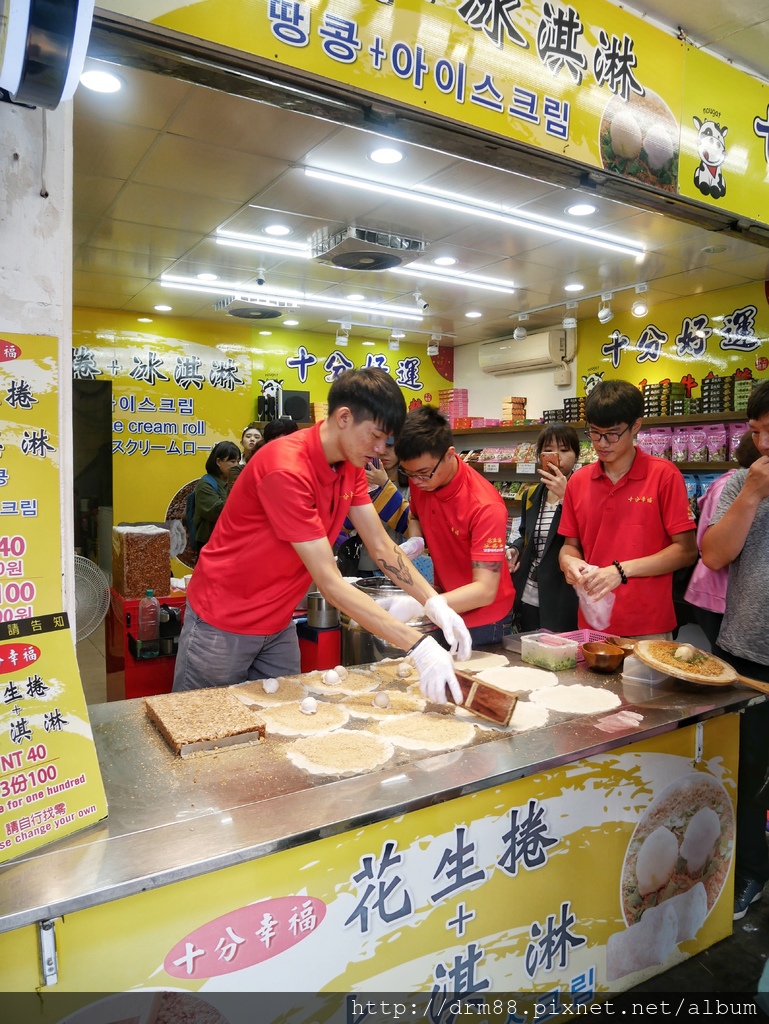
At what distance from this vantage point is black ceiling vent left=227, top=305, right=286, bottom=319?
645 cm

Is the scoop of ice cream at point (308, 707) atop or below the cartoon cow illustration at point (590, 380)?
below

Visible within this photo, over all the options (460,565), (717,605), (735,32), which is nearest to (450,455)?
(460,565)

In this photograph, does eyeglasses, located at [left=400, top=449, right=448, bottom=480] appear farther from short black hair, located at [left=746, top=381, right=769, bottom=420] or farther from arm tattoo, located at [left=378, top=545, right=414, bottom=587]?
short black hair, located at [left=746, top=381, right=769, bottom=420]

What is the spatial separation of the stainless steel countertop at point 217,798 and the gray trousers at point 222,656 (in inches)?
15.3

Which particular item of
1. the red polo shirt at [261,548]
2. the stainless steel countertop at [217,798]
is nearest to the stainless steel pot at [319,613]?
the red polo shirt at [261,548]

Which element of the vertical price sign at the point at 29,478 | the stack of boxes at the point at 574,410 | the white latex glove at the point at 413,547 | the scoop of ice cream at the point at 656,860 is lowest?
the scoop of ice cream at the point at 656,860

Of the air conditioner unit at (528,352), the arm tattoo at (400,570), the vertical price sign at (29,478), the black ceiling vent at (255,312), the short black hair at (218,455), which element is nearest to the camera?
the vertical price sign at (29,478)

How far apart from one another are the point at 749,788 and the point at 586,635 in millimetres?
777

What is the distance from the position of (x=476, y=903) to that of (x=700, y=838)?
0.94 m

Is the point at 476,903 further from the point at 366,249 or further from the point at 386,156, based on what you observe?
the point at 366,249

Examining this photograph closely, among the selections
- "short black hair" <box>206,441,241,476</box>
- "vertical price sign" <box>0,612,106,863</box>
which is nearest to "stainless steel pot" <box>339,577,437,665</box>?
"short black hair" <box>206,441,241,476</box>

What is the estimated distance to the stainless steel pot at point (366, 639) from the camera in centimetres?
383

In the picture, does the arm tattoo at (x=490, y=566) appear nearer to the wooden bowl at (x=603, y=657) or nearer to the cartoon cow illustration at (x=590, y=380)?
the wooden bowl at (x=603, y=657)

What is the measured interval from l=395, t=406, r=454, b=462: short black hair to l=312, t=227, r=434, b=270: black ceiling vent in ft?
7.14
